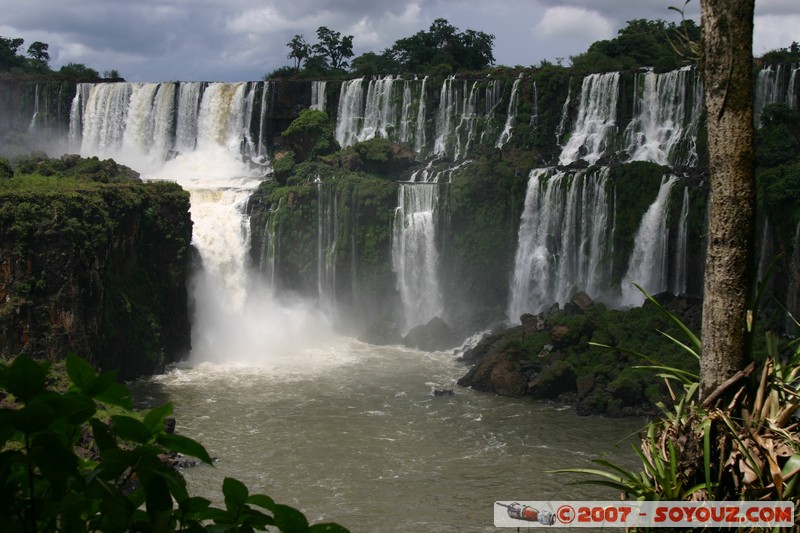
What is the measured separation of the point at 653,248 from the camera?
→ 2561cm

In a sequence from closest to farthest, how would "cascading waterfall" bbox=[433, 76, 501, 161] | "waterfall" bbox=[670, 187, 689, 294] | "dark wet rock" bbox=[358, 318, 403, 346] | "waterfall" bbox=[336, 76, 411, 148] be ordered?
"waterfall" bbox=[670, 187, 689, 294] → "dark wet rock" bbox=[358, 318, 403, 346] → "cascading waterfall" bbox=[433, 76, 501, 161] → "waterfall" bbox=[336, 76, 411, 148]

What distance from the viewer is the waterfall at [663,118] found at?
29.2m

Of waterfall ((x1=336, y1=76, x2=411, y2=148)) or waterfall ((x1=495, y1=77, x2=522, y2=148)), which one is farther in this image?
waterfall ((x1=336, y1=76, x2=411, y2=148))

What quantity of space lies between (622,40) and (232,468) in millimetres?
26795

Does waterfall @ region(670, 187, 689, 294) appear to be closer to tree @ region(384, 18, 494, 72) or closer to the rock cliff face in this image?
the rock cliff face

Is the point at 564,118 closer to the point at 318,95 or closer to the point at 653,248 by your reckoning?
the point at 653,248

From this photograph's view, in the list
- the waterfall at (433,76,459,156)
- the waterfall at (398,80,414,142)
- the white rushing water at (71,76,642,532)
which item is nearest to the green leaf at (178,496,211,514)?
the white rushing water at (71,76,642,532)

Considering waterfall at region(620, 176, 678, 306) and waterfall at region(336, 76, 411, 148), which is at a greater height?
waterfall at region(336, 76, 411, 148)

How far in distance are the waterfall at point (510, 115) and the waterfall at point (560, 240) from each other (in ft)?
17.1

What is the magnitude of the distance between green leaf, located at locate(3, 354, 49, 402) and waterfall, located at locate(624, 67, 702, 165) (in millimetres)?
28771

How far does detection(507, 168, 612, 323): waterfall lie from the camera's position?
26.9 m

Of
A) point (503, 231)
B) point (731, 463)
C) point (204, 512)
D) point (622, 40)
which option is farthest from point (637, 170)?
point (204, 512)

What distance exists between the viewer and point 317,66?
47.0 metres

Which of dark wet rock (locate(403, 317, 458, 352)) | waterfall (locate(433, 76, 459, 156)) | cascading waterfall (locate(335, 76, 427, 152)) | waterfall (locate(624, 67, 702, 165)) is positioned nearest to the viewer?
dark wet rock (locate(403, 317, 458, 352))
